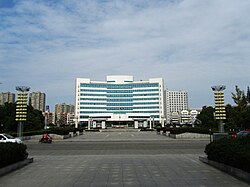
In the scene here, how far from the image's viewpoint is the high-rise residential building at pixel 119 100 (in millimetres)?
115188

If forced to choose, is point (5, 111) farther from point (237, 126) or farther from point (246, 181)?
point (246, 181)

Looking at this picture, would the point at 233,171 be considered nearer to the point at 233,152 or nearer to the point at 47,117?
the point at 233,152

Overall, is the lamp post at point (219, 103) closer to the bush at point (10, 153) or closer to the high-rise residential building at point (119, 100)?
the bush at point (10, 153)

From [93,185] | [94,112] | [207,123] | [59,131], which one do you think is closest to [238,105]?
[207,123]

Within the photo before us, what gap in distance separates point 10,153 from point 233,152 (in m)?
8.14

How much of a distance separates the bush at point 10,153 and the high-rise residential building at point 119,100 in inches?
4004

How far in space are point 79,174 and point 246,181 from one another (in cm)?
542

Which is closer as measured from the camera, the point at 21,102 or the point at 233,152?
the point at 233,152

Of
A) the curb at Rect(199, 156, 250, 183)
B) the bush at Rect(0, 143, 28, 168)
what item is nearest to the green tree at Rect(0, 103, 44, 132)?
the bush at Rect(0, 143, 28, 168)

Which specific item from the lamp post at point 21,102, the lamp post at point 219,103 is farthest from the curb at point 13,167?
the lamp post at point 219,103

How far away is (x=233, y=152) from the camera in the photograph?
329 inches

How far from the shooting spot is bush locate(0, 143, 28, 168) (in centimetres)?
924

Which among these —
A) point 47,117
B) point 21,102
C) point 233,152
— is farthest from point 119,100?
point 233,152

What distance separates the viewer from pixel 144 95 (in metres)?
117
